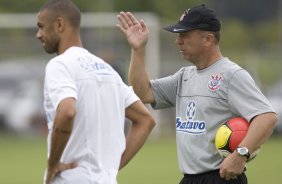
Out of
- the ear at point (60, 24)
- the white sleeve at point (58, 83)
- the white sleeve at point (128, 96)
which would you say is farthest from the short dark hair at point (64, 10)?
the white sleeve at point (128, 96)

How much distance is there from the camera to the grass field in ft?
50.3

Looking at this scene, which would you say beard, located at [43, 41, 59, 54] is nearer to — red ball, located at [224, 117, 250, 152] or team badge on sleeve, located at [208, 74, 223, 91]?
team badge on sleeve, located at [208, 74, 223, 91]

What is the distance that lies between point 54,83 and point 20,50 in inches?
1012

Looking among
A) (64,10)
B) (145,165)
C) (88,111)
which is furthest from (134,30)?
(145,165)

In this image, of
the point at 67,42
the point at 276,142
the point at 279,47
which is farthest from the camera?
the point at 279,47

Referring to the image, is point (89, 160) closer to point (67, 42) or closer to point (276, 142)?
point (67, 42)

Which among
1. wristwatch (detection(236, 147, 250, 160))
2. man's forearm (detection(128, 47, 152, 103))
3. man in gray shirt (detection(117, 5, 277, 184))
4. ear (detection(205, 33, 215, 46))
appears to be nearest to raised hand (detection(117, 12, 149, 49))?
man in gray shirt (detection(117, 5, 277, 184))

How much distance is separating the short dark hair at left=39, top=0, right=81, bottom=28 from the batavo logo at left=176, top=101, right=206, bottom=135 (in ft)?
4.56

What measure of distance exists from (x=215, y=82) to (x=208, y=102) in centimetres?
16

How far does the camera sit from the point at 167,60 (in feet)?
118

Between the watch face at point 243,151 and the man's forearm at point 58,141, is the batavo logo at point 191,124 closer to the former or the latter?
the watch face at point 243,151

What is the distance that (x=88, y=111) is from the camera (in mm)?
6113

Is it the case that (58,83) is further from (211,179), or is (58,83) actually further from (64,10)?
(211,179)

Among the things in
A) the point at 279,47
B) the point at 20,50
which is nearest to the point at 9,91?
the point at 20,50
